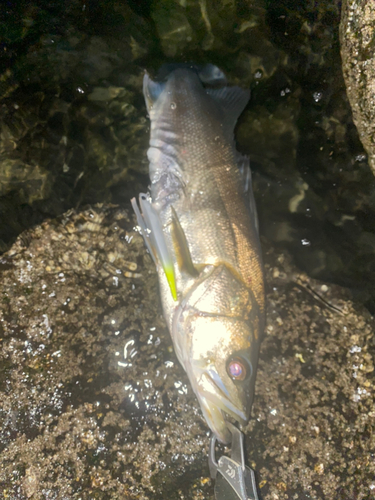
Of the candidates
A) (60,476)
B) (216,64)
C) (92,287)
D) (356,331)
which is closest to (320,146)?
(216,64)

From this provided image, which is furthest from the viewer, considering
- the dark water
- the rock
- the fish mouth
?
the dark water

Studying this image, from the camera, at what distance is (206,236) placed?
2.30 metres

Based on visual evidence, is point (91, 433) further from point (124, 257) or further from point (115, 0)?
point (115, 0)

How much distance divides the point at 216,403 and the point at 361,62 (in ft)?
9.32

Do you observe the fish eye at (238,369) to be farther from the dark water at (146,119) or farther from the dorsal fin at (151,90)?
the dorsal fin at (151,90)

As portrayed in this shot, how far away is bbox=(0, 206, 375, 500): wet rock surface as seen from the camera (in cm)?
228

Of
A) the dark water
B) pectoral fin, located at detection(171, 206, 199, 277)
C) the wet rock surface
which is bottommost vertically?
the wet rock surface

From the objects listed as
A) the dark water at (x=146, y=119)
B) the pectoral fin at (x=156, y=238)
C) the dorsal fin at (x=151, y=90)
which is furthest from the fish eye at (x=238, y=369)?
the dorsal fin at (x=151, y=90)

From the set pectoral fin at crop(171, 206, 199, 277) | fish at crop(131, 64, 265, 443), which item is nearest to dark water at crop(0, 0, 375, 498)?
fish at crop(131, 64, 265, 443)

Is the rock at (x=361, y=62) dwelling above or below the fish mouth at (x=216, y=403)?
above

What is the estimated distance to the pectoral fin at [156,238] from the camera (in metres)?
2.24

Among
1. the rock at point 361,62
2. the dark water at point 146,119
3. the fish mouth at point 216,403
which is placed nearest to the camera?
the fish mouth at point 216,403

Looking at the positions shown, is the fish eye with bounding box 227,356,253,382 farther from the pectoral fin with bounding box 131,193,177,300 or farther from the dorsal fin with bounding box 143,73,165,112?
the dorsal fin with bounding box 143,73,165,112

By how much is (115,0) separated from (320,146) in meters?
2.22
